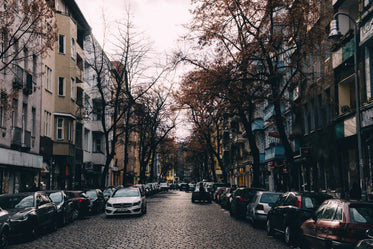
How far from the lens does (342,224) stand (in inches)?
372

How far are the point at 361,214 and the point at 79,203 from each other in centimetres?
1706

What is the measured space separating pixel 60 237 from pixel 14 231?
2.21 m

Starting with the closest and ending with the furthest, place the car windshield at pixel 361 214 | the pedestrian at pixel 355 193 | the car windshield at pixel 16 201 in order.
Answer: the car windshield at pixel 361 214, the car windshield at pixel 16 201, the pedestrian at pixel 355 193

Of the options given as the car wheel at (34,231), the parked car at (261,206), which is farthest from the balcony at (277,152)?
the car wheel at (34,231)

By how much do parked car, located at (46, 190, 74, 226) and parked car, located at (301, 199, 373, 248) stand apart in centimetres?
1180

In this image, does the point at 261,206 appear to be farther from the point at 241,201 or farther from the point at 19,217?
the point at 19,217

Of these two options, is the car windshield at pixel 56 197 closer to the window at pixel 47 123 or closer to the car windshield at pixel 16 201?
the car windshield at pixel 16 201

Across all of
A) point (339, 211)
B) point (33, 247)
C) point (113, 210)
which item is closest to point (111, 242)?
point (33, 247)

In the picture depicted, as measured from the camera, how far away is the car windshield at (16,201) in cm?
1549

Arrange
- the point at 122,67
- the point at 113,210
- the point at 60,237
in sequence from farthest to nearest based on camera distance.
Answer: the point at 122,67 < the point at 113,210 < the point at 60,237

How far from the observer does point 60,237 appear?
627 inches

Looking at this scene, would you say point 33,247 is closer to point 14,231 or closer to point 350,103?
point 14,231

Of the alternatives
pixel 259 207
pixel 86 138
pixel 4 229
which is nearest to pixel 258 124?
pixel 86 138

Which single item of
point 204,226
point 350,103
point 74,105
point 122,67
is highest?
point 122,67
